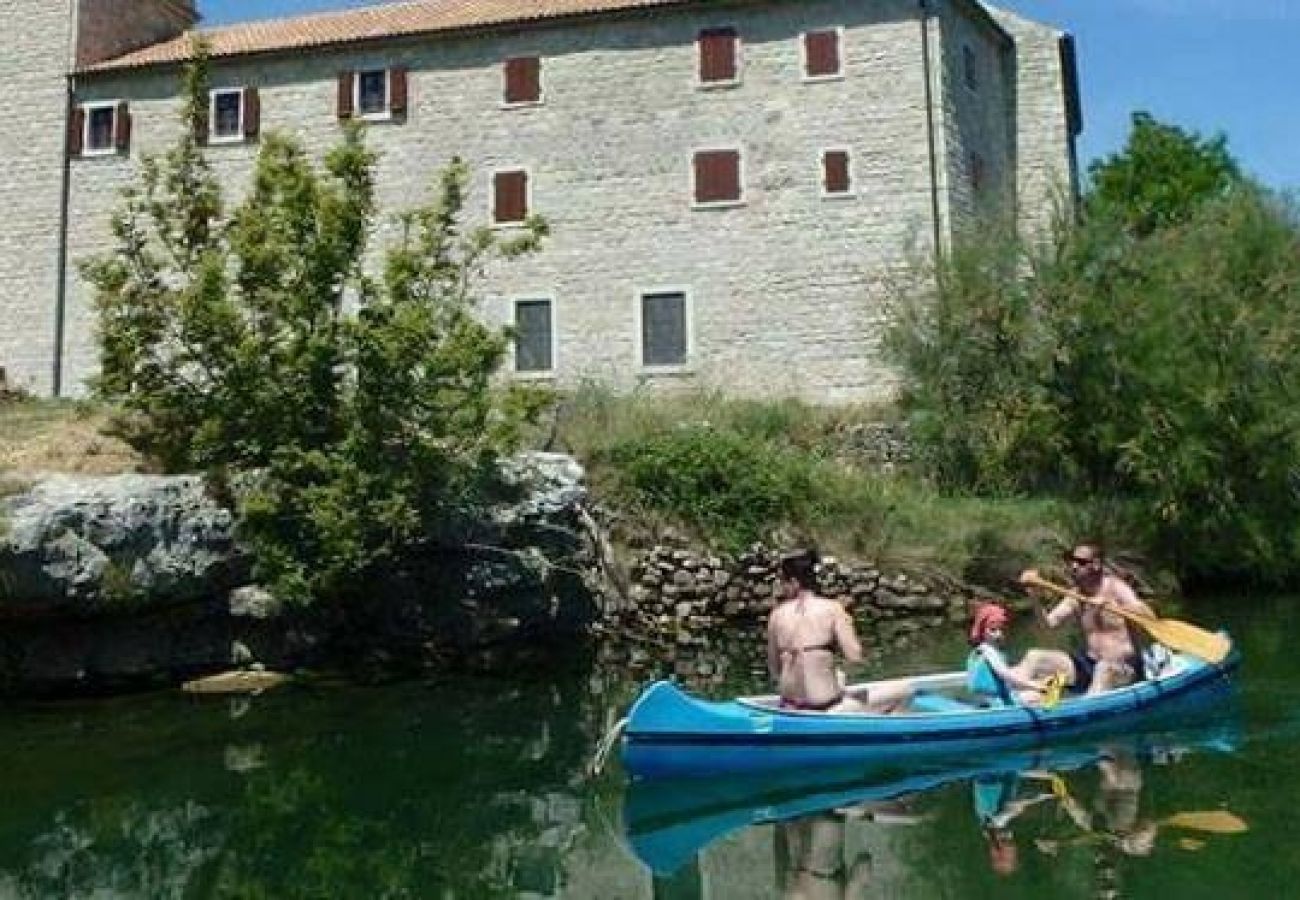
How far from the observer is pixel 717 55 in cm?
2994

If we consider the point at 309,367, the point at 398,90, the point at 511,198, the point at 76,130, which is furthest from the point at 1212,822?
the point at 76,130

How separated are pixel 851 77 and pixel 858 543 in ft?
41.5

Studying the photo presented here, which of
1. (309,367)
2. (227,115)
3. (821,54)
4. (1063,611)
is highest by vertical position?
(821,54)

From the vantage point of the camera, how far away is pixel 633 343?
30.1 metres

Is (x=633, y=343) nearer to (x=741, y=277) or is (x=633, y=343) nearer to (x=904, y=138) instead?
(x=741, y=277)

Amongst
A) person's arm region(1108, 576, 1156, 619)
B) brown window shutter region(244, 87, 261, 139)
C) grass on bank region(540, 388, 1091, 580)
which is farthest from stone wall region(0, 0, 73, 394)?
person's arm region(1108, 576, 1156, 619)

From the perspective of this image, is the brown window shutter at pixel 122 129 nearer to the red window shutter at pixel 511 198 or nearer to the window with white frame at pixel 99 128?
the window with white frame at pixel 99 128

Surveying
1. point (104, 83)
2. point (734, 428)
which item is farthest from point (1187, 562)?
point (104, 83)

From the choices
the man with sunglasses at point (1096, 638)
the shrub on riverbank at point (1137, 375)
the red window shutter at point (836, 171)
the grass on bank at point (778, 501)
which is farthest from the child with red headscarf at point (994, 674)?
the red window shutter at point (836, 171)

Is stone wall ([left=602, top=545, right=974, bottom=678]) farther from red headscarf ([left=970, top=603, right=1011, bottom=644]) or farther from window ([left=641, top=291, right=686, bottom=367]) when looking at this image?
window ([left=641, top=291, right=686, bottom=367])

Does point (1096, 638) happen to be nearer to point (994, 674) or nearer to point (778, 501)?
point (994, 674)

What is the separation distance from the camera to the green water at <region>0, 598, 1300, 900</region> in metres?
7.74

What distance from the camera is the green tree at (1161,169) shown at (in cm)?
3862

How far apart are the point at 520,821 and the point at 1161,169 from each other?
118 feet
